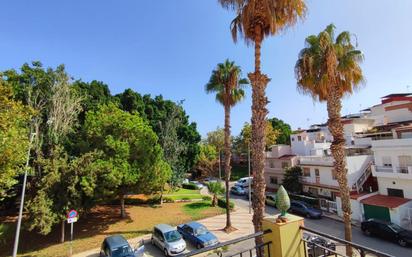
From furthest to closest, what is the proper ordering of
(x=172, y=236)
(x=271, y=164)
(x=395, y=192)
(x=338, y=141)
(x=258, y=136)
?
(x=271, y=164) < (x=395, y=192) < (x=172, y=236) < (x=338, y=141) < (x=258, y=136)

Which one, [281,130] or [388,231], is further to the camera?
[281,130]

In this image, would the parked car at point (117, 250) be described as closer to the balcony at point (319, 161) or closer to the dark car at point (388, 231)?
the dark car at point (388, 231)

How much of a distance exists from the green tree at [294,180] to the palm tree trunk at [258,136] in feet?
77.2

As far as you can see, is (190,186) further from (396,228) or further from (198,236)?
(396,228)

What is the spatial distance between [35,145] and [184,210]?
15308 mm

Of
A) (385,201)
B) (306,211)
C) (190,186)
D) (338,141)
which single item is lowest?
(306,211)

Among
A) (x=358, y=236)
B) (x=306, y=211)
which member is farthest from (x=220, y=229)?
(x=358, y=236)

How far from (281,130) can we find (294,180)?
1078 inches

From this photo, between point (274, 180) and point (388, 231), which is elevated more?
point (274, 180)

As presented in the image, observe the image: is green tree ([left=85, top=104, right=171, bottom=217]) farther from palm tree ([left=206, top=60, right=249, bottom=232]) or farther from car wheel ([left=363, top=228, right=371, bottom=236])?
car wheel ([left=363, top=228, right=371, bottom=236])

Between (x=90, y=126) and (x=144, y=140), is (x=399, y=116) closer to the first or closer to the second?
(x=144, y=140)

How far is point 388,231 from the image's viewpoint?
1770 centimetres

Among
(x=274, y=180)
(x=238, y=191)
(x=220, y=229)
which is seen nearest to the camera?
(x=220, y=229)

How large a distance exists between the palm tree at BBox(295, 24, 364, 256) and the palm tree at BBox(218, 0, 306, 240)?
5.30 meters
